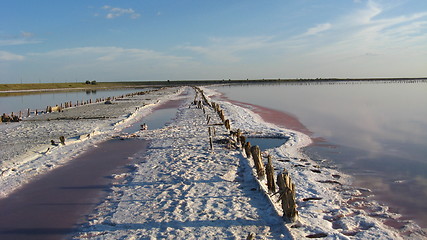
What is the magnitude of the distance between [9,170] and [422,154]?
15.5m

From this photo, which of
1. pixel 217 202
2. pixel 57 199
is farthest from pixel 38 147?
pixel 217 202

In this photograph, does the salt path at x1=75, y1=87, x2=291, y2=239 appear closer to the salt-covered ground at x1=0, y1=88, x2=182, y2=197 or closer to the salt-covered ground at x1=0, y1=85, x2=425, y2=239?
the salt-covered ground at x1=0, y1=85, x2=425, y2=239

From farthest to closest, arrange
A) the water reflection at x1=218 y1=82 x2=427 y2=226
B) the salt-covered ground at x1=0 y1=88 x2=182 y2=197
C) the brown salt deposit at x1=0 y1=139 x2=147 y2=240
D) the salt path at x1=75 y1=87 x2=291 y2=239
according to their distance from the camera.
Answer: the salt-covered ground at x1=0 y1=88 x2=182 y2=197
the water reflection at x1=218 y1=82 x2=427 y2=226
the brown salt deposit at x1=0 y1=139 x2=147 y2=240
the salt path at x1=75 y1=87 x2=291 y2=239

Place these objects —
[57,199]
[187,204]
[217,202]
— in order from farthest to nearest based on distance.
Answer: [57,199] → [217,202] → [187,204]

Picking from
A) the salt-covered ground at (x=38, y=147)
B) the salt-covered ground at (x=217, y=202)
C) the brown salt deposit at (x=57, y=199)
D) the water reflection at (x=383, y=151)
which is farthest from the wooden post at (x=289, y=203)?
the salt-covered ground at (x=38, y=147)

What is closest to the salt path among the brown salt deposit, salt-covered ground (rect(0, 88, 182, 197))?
the brown salt deposit

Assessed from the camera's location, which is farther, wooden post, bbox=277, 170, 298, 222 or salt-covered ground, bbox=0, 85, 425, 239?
wooden post, bbox=277, 170, 298, 222

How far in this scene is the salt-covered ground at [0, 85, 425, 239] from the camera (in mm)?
6438

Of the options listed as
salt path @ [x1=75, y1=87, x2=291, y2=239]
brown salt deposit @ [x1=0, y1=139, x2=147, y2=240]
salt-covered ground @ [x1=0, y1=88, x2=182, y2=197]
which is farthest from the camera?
salt-covered ground @ [x1=0, y1=88, x2=182, y2=197]

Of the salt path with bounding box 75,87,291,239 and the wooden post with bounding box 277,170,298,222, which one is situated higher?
the wooden post with bounding box 277,170,298,222

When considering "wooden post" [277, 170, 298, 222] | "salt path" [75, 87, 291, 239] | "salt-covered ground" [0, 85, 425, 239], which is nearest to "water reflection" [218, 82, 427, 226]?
"salt-covered ground" [0, 85, 425, 239]

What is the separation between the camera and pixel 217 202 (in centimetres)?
779

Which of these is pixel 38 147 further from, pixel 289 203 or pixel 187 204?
pixel 289 203

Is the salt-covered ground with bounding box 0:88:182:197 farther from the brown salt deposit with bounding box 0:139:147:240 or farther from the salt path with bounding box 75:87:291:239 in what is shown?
the salt path with bounding box 75:87:291:239
